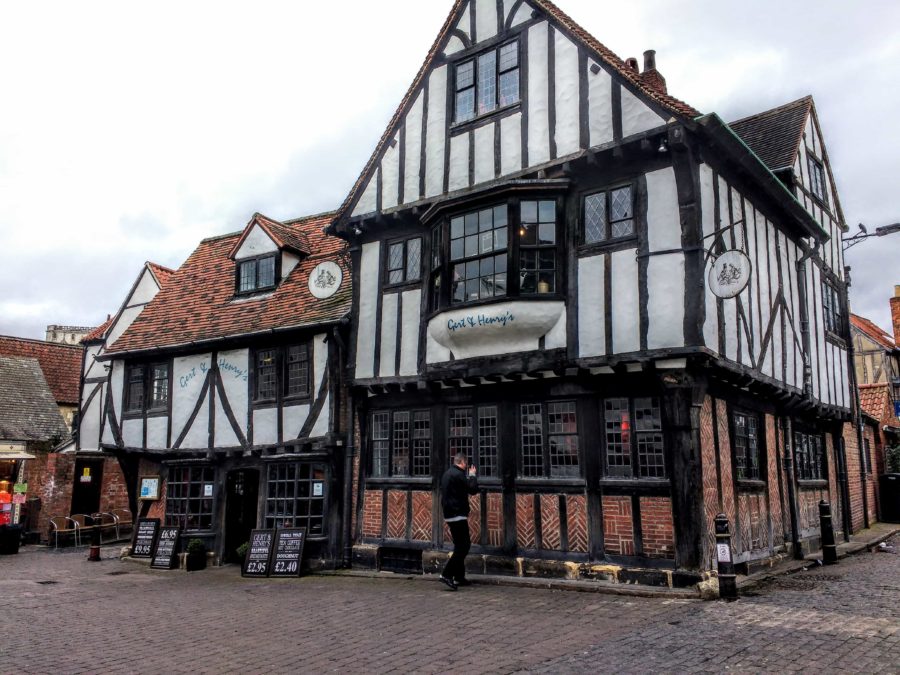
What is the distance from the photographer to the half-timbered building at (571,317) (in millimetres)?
11109

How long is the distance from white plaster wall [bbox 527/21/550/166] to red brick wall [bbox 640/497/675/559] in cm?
604

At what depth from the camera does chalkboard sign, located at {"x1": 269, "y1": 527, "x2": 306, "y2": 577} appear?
47.0ft

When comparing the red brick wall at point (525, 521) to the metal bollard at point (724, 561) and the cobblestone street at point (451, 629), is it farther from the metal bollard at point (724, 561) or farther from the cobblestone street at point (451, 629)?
the metal bollard at point (724, 561)

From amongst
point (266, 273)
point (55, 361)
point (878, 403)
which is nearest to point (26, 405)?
point (55, 361)

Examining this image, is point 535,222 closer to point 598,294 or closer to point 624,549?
point 598,294

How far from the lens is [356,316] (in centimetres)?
1528

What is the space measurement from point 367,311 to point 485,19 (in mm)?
6235

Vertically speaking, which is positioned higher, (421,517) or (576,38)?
(576,38)

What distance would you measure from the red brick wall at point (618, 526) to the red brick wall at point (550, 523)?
85cm

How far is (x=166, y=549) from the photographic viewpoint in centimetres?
1675

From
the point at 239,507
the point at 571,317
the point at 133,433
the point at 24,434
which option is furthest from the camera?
the point at 24,434

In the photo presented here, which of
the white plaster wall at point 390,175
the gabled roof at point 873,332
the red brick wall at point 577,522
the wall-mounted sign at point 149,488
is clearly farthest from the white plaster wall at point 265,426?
the gabled roof at point 873,332

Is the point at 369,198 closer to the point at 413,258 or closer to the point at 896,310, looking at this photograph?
the point at 413,258

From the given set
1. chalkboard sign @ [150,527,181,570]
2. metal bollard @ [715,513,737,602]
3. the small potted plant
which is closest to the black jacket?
metal bollard @ [715,513,737,602]
